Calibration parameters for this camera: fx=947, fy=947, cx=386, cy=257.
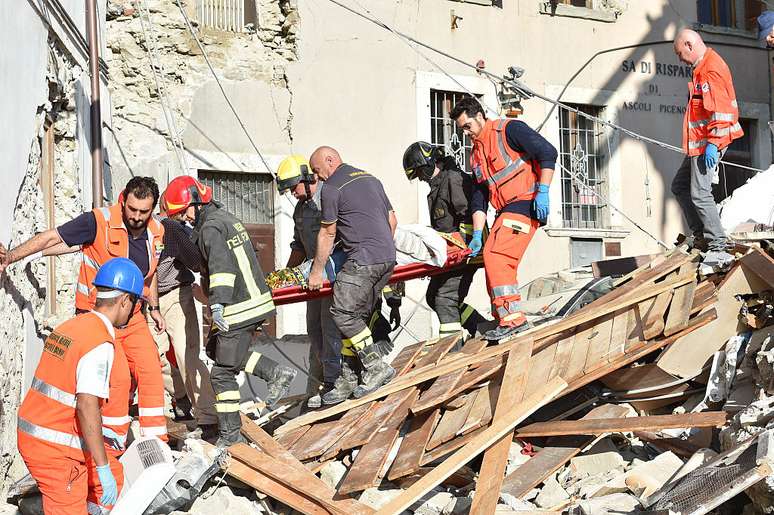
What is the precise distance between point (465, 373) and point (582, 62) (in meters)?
9.17

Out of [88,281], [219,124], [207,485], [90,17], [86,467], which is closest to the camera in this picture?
[86,467]

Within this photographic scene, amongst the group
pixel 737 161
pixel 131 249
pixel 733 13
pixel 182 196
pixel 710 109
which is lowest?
pixel 131 249

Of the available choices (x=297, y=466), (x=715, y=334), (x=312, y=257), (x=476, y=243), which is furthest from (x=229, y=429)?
(x=715, y=334)

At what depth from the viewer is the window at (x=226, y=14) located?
1180 centimetres

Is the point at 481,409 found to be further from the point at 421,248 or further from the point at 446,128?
the point at 446,128

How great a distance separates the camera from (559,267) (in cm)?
1365

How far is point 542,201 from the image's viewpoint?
6.80 meters

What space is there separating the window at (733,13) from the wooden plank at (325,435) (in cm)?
1186

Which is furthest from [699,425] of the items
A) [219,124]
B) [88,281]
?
[219,124]

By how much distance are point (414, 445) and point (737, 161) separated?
1133 cm

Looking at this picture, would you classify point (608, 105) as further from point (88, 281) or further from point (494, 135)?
point (88, 281)

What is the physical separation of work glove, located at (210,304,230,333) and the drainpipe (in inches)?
126

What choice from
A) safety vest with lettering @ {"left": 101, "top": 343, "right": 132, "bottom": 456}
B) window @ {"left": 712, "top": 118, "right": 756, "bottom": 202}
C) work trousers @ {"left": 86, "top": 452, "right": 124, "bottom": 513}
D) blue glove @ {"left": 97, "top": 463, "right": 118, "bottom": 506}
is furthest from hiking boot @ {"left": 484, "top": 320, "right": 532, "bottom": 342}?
window @ {"left": 712, "top": 118, "right": 756, "bottom": 202}

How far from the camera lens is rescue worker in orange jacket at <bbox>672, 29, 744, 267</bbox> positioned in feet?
22.0
